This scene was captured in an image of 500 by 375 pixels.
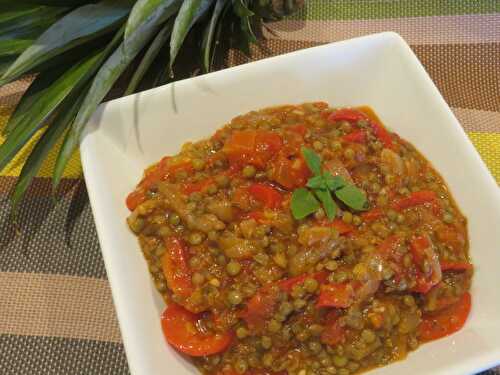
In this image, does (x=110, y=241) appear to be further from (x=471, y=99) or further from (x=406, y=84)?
(x=471, y=99)

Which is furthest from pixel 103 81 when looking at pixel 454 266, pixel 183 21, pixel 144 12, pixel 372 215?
pixel 454 266

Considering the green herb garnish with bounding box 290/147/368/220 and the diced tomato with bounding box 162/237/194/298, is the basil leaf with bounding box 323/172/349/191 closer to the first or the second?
the green herb garnish with bounding box 290/147/368/220

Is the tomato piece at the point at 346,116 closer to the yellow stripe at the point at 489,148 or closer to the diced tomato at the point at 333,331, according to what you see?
the yellow stripe at the point at 489,148

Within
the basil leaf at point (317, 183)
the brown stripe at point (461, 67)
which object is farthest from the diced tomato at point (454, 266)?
the brown stripe at point (461, 67)

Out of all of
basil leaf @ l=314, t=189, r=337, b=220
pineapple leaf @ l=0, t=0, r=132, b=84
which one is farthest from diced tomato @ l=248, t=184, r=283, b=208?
pineapple leaf @ l=0, t=0, r=132, b=84

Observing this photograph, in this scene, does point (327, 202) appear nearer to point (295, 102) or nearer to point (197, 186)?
point (197, 186)

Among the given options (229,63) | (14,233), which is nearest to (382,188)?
(229,63)
